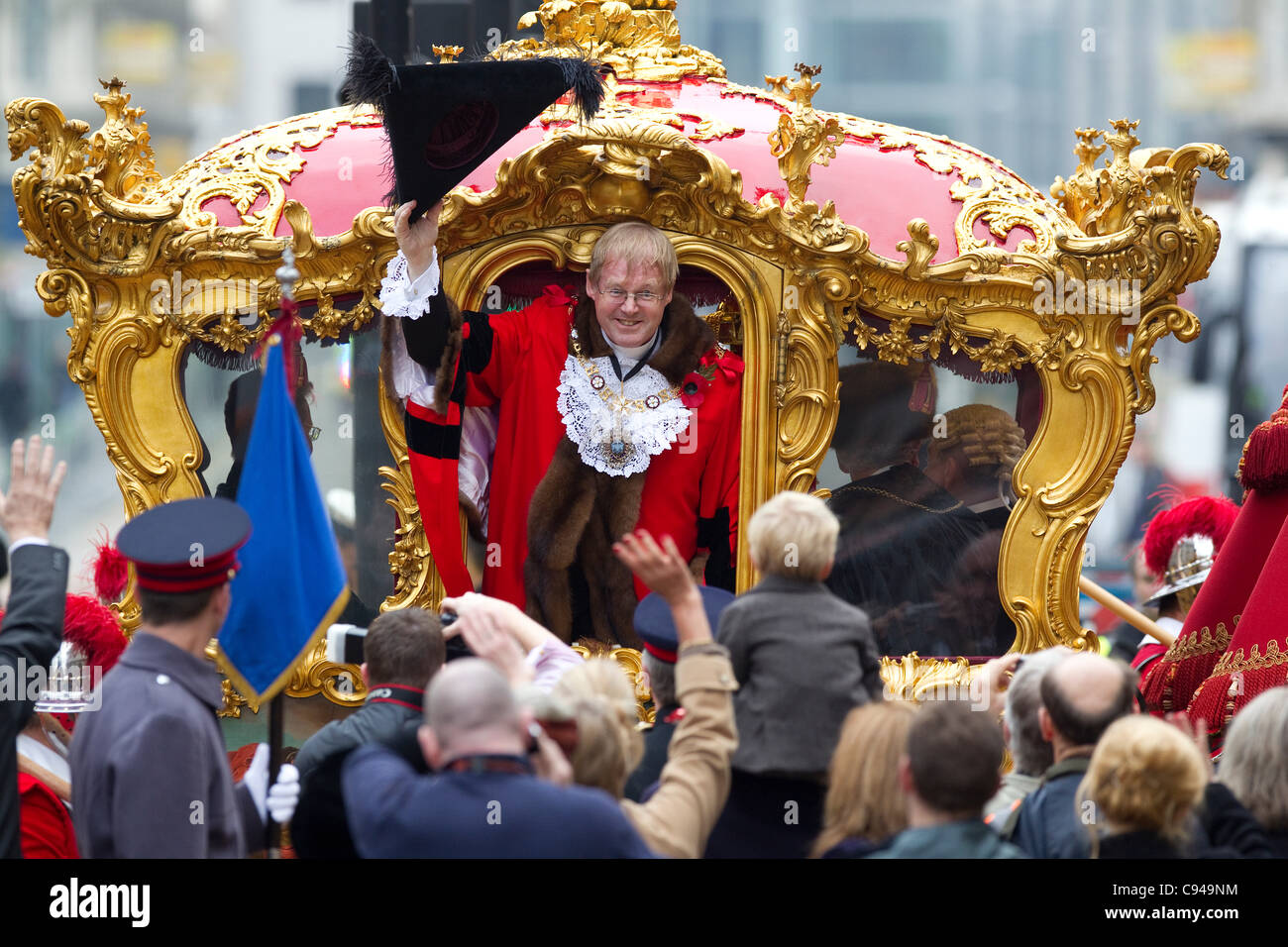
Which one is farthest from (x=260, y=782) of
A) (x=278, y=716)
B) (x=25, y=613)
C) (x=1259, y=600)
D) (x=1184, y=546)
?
(x=1184, y=546)

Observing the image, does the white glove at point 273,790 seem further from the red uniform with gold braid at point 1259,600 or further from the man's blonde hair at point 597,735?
the red uniform with gold braid at point 1259,600

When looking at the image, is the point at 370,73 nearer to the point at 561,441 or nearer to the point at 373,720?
the point at 561,441

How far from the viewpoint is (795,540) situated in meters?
3.97

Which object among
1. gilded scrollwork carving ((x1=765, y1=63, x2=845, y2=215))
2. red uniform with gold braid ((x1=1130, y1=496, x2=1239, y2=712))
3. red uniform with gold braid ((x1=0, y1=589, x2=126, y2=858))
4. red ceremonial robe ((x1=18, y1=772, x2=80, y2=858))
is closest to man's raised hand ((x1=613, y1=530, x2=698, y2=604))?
red uniform with gold braid ((x1=0, y1=589, x2=126, y2=858))

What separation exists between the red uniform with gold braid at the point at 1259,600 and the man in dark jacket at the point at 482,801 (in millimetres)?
2861

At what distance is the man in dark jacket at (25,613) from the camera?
381cm

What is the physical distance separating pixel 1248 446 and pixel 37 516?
392 centimetres

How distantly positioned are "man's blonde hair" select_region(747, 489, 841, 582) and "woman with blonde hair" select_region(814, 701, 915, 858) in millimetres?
497

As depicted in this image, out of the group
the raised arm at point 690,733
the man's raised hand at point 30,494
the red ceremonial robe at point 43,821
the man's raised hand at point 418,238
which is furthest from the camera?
the man's raised hand at point 418,238

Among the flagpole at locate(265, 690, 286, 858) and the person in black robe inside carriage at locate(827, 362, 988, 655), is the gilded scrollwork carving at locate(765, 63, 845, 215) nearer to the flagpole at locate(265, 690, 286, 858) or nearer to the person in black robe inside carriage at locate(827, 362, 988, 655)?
the person in black robe inside carriage at locate(827, 362, 988, 655)

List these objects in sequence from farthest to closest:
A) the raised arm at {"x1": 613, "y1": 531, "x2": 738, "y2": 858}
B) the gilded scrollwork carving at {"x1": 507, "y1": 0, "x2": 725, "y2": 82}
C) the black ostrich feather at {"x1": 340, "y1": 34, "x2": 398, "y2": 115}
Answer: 1. the gilded scrollwork carving at {"x1": 507, "y1": 0, "x2": 725, "y2": 82}
2. the black ostrich feather at {"x1": 340, "y1": 34, "x2": 398, "y2": 115}
3. the raised arm at {"x1": 613, "y1": 531, "x2": 738, "y2": 858}

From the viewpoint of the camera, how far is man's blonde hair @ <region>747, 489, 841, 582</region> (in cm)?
396

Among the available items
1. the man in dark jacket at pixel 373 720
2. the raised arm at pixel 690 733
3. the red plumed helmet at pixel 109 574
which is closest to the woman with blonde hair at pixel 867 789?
the raised arm at pixel 690 733
